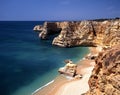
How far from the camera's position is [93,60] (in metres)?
34.1

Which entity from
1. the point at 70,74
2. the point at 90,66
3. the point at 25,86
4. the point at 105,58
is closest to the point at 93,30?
the point at 90,66

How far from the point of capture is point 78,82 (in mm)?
23422

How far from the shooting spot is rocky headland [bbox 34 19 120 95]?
9.30 m

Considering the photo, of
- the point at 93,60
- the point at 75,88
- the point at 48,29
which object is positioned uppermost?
the point at 48,29

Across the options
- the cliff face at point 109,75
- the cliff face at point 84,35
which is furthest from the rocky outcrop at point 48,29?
the cliff face at point 109,75

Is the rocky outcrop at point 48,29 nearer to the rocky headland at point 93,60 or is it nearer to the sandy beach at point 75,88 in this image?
the rocky headland at point 93,60

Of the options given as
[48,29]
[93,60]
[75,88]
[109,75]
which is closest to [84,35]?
[93,60]

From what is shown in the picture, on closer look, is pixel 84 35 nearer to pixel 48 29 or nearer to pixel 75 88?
pixel 48 29

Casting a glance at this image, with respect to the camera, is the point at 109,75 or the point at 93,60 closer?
the point at 109,75

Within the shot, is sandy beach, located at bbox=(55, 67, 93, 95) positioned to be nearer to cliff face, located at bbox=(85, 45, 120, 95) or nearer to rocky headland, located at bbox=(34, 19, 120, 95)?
rocky headland, located at bbox=(34, 19, 120, 95)

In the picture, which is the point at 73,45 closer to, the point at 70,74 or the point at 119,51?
the point at 70,74

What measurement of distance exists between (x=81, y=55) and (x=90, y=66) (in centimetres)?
879

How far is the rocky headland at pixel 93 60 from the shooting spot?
30.5 feet

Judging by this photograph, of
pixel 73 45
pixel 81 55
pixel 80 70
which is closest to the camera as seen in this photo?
pixel 80 70
